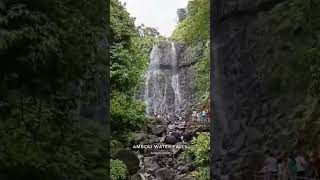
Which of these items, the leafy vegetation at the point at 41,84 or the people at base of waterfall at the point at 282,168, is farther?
the people at base of waterfall at the point at 282,168

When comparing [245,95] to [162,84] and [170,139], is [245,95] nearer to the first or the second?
[170,139]

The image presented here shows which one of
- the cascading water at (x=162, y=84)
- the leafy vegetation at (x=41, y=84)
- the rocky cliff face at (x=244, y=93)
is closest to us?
the leafy vegetation at (x=41, y=84)

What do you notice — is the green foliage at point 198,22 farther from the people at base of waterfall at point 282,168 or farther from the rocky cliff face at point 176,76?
the rocky cliff face at point 176,76

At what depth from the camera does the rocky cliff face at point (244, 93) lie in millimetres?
7730

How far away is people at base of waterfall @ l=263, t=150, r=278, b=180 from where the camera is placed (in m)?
7.50

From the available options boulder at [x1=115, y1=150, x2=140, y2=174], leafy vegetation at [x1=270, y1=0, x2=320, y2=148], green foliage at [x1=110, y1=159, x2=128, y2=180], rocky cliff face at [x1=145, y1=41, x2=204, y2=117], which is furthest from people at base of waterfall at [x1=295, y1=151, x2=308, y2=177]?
rocky cliff face at [x1=145, y1=41, x2=204, y2=117]

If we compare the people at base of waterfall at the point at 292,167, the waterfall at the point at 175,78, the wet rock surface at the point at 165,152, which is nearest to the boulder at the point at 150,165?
the wet rock surface at the point at 165,152

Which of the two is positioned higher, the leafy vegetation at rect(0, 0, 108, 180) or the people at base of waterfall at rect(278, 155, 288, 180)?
the leafy vegetation at rect(0, 0, 108, 180)

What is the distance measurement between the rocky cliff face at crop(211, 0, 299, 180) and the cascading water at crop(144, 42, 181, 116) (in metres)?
16.8

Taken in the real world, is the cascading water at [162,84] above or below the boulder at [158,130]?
above

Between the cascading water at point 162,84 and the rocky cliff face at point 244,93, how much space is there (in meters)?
16.8

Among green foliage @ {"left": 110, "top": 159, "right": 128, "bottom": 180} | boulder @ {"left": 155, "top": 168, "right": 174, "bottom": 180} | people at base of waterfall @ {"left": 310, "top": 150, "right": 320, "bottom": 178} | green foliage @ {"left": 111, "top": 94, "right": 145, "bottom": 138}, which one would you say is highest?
green foliage @ {"left": 111, "top": 94, "right": 145, "bottom": 138}

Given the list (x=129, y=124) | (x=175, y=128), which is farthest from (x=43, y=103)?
(x=175, y=128)

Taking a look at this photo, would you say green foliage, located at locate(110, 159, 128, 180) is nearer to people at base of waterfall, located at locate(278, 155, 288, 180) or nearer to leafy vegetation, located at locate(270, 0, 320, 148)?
people at base of waterfall, located at locate(278, 155, 288, 180)
